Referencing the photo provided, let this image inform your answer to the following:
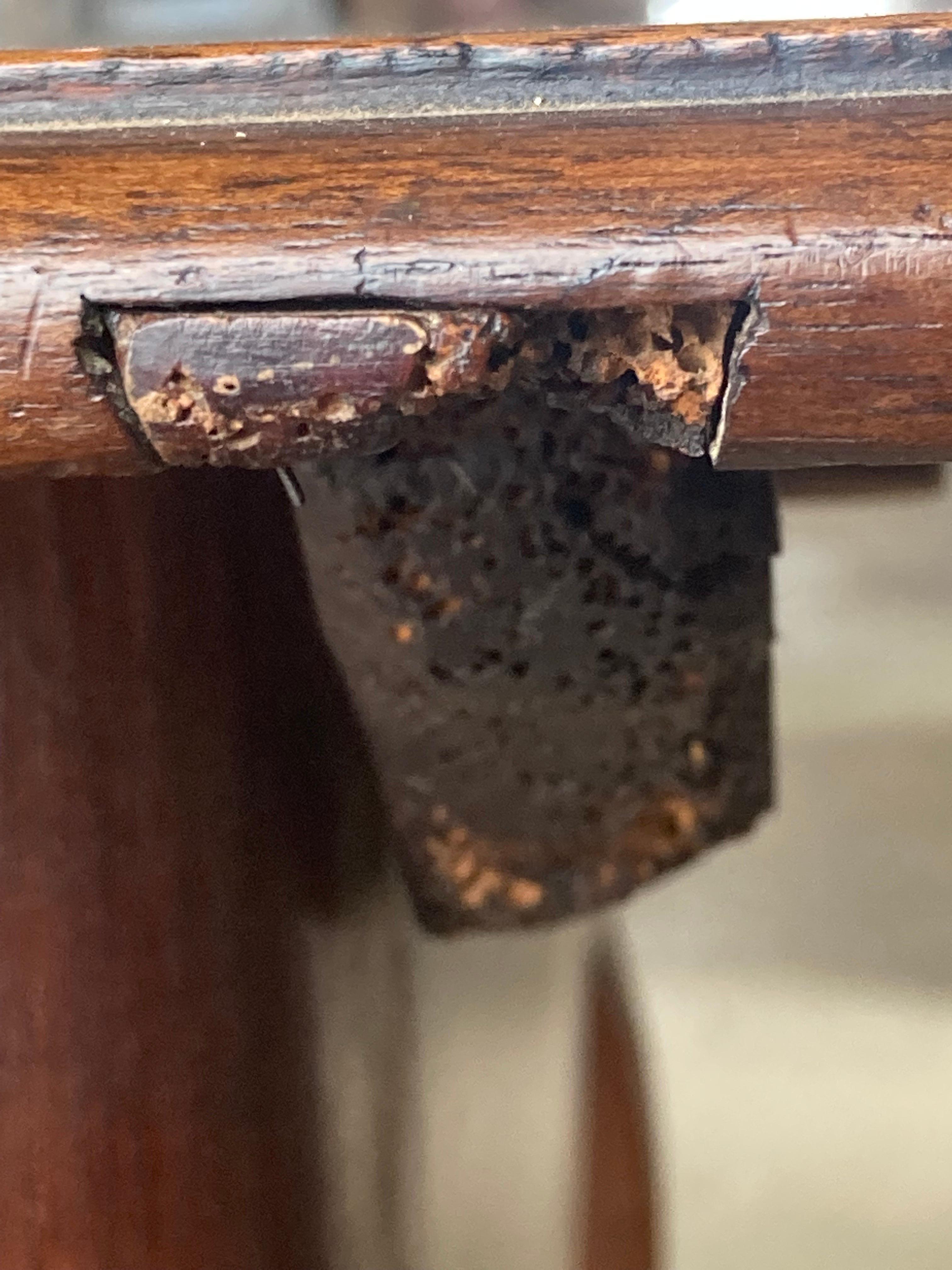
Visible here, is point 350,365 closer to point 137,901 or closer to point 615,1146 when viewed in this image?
point 137,901

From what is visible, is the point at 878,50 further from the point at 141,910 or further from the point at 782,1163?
the point at 782,1163

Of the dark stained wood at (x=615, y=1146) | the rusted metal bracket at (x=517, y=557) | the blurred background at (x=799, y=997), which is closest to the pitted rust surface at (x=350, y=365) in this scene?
the rusted metal bracket at (x=517, y=557)

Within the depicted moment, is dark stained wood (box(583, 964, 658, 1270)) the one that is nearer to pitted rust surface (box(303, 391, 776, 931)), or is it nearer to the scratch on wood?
pitted rust surface (box(303, 391, 776, 931))

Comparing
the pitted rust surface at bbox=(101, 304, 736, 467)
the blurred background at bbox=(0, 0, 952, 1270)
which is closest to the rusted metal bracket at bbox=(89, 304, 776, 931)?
the pitted rust surface at bbox=(101, 304, 736, 467)

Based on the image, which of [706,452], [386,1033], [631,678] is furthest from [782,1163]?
[706,452]

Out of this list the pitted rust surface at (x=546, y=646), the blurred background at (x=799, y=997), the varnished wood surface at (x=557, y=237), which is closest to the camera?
the varnished wood surface at (x=557, y=237)

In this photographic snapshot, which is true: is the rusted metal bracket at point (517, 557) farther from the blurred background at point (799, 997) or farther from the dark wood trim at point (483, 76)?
the blurred background at point (799, 997)

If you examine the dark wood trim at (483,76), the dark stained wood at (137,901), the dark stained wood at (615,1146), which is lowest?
the dark stained wood at (615,1146)

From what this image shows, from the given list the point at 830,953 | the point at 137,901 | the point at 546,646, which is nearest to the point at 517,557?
the point at 546,646
